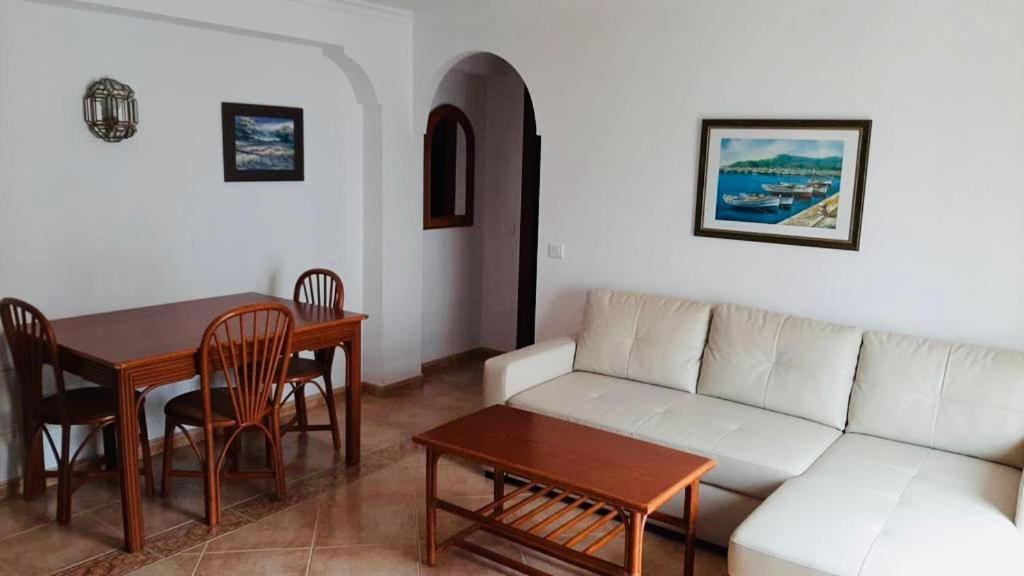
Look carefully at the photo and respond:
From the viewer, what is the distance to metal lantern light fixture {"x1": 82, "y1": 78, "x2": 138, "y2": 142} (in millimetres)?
3572

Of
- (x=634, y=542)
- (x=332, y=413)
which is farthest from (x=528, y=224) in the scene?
(x=634, y=542)

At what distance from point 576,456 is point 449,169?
3320mm

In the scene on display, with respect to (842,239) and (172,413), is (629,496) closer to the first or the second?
(842,239)

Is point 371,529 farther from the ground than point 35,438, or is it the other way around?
point 35,438

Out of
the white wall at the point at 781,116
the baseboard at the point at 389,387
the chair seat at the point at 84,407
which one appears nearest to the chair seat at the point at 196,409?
the chair seat at the point at 84,407

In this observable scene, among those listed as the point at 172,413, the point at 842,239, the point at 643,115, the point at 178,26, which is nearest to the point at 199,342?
the point at 172,413

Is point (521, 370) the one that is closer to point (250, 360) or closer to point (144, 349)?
point (250, 360)

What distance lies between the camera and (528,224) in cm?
571

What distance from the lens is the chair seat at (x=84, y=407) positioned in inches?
123

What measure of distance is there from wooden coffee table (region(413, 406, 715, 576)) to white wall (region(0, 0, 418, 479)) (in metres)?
1.92

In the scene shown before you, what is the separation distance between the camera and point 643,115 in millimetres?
4082

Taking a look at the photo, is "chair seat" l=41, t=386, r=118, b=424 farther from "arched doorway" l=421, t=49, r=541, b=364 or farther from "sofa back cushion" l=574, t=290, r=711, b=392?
"arched doorway" l=421, t=49, r=541, b=364

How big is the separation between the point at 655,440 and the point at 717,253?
1210 mm

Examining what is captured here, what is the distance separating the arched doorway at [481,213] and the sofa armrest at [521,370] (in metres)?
1.69
